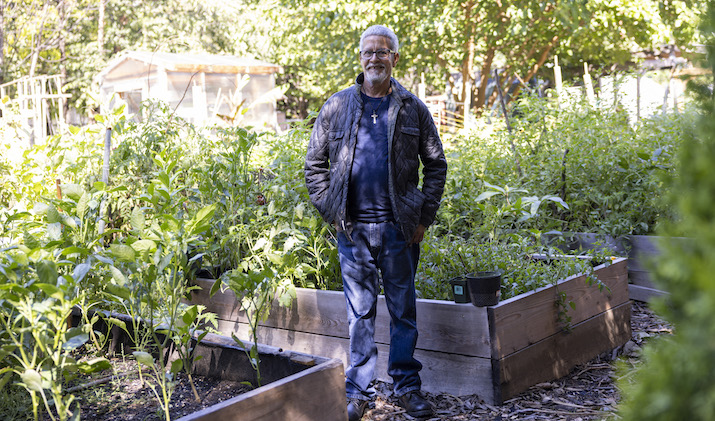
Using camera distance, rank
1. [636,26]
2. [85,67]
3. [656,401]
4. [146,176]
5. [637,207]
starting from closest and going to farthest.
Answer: [656,401] → [146,176] → [637,207] → [636,26] → [85,67]

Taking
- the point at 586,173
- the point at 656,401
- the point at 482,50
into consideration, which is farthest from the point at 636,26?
the point at 656,401

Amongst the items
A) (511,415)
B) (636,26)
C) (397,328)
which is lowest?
(511,415)

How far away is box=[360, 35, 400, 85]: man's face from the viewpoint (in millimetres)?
3100

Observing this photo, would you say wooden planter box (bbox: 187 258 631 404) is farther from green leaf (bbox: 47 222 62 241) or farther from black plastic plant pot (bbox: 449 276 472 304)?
green leaf (bbox: 47 222 62 241)

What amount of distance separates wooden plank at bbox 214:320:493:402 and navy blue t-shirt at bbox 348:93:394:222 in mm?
787

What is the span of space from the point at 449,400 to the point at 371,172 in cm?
119

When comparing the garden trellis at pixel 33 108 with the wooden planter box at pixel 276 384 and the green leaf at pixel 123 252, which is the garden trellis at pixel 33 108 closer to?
the wooden planter box at pixel 276 384

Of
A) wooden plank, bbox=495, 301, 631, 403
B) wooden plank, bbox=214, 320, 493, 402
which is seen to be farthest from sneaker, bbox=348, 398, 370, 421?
wooden plank, bbox=495, 301, 631, 403

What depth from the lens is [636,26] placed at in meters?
15.1

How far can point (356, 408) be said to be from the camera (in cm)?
302

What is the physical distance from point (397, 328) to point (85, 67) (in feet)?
71.0

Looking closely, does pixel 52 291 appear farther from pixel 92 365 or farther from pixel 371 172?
pixel 371 172

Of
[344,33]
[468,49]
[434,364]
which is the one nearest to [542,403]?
[434,364]

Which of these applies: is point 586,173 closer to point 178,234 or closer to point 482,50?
point 178,234
